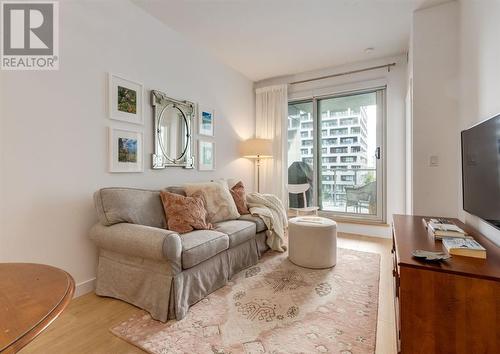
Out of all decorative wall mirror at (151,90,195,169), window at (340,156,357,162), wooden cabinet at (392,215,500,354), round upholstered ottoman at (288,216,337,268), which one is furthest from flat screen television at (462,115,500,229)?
decorative wall mirror at (151,90,195,169)

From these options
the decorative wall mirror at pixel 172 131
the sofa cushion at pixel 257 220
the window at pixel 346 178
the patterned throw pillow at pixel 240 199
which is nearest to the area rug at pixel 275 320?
the sofa cushion at pixel 257 220

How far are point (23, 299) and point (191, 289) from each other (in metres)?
1.32

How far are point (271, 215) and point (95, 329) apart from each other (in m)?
1.94

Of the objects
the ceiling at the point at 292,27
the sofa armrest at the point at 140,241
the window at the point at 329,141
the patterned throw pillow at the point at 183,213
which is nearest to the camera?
the sofa armrest at the point at 140,241

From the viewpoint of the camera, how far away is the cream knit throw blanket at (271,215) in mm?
2982

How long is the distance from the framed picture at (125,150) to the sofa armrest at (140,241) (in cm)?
62

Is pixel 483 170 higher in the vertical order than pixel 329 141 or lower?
lower

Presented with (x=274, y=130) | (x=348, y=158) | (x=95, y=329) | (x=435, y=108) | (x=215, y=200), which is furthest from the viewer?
(x=274, y=130)

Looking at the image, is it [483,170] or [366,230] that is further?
[366,230]

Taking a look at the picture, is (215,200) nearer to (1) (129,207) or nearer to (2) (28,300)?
(1) (129,207)

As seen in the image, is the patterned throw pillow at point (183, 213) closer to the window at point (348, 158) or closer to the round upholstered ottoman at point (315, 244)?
the round upholstered ottoman at point (315, 244)

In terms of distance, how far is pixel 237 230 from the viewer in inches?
95.7

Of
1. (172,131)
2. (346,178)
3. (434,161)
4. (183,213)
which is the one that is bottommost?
(183,213)

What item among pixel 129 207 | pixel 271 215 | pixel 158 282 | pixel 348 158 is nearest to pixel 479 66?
pixel 271 215
